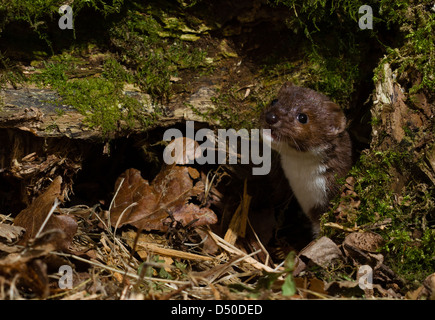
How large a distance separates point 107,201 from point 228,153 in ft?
4.34

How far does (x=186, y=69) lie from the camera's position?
366cm

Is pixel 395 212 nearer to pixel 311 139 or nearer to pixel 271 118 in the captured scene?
pixel 311 139

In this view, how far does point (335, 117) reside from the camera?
3600 millimetres

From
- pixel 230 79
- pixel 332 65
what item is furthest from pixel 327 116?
pixel 230 79

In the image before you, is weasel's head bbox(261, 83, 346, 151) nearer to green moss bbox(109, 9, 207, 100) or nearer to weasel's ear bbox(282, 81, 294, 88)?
weasel's ear bbox(282, 81, 294, 88)

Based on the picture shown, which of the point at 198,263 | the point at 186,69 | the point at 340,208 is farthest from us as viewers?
the point at 186,69

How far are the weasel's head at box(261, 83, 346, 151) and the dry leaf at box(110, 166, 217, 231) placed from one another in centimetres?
87

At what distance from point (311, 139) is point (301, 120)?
7.6 inches

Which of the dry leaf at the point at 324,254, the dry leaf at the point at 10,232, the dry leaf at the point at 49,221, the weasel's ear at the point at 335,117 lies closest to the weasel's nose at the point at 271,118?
the weasel's ear at the point at 335,117

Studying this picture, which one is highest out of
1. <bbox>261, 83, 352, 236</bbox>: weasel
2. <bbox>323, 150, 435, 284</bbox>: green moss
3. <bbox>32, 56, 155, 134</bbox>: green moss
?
<bbox>32, 56, 155, 134</bbox>: green moss

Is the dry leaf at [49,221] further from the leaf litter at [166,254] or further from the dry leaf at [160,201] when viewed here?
the dry leaf at [160,201]

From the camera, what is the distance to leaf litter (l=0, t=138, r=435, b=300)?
217cm

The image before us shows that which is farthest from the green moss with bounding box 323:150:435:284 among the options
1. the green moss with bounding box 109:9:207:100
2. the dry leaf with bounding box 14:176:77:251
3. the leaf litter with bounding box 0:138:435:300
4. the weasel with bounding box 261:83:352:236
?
the dry leaf with bounding box 14:176:77:251
